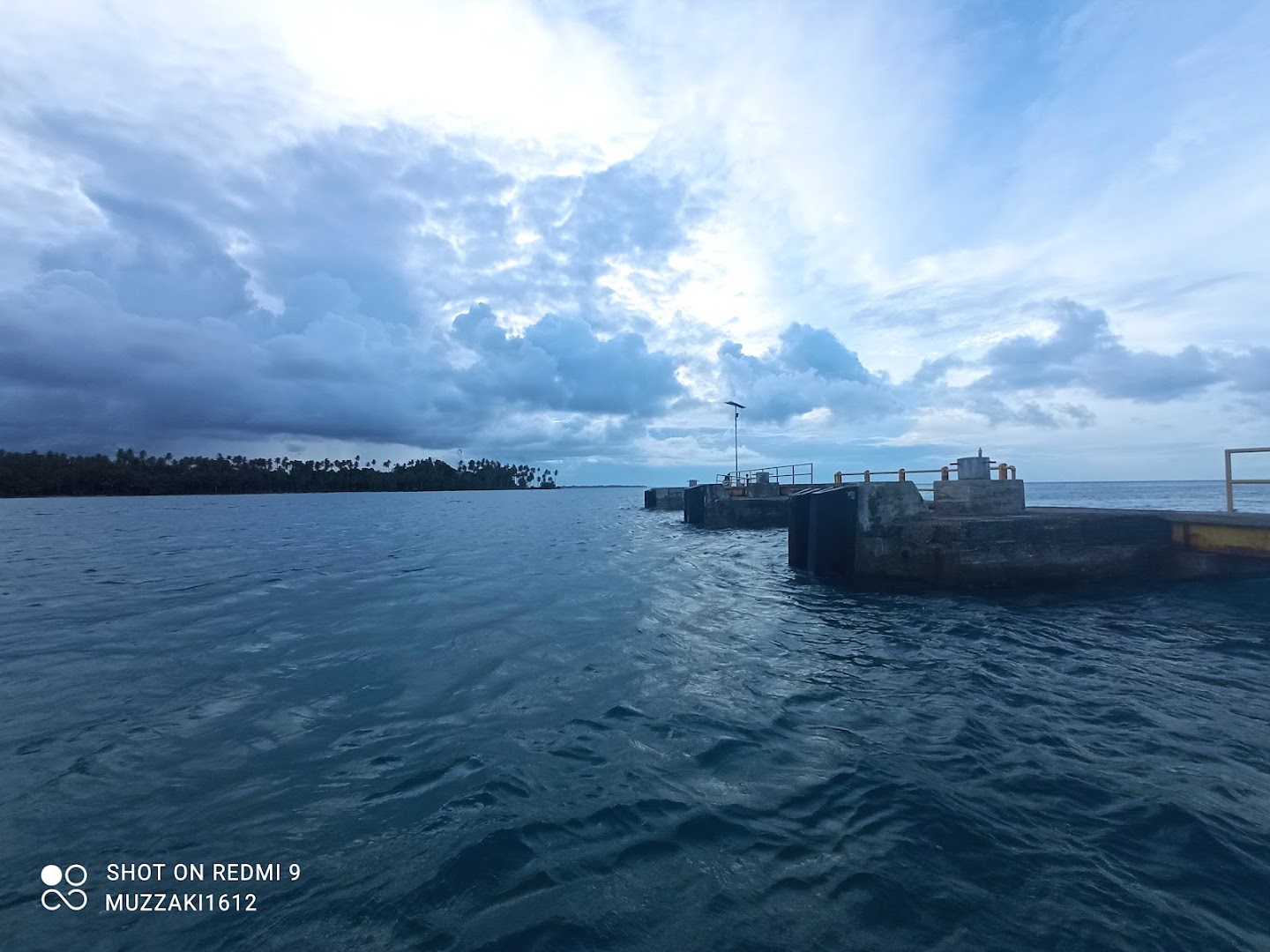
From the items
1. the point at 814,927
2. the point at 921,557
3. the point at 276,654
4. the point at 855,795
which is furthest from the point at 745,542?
the point at 814,927

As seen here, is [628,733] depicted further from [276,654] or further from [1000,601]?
[1000,601]

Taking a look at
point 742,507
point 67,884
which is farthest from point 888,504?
point 742,507

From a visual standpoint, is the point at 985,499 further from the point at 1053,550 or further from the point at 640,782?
the point at 640,782

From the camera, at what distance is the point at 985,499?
1906 centimetres

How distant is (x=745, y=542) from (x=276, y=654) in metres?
22.6

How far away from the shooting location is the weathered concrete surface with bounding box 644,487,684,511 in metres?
66.8

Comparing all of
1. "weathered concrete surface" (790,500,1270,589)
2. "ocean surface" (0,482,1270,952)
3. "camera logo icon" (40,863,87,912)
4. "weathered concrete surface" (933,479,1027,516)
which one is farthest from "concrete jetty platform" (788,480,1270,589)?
"camera logo icon" (40,863,87,912)

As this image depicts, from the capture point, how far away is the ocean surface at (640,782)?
4.10m

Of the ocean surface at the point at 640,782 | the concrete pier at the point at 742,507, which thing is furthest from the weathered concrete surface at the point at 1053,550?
the concrete pier at the point at 742,507

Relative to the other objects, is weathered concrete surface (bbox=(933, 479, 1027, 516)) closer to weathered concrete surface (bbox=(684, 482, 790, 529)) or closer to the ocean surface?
the ocean surface

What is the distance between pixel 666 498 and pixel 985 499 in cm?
4983

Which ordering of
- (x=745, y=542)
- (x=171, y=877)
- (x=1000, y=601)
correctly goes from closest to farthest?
(x=171, y=877), (x=1000, y=601), (x=745, y=542)

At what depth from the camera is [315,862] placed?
15.3 feet

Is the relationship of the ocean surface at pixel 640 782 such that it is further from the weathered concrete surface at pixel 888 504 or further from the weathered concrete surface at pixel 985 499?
the weathered concrete surface at pixel 985 499
